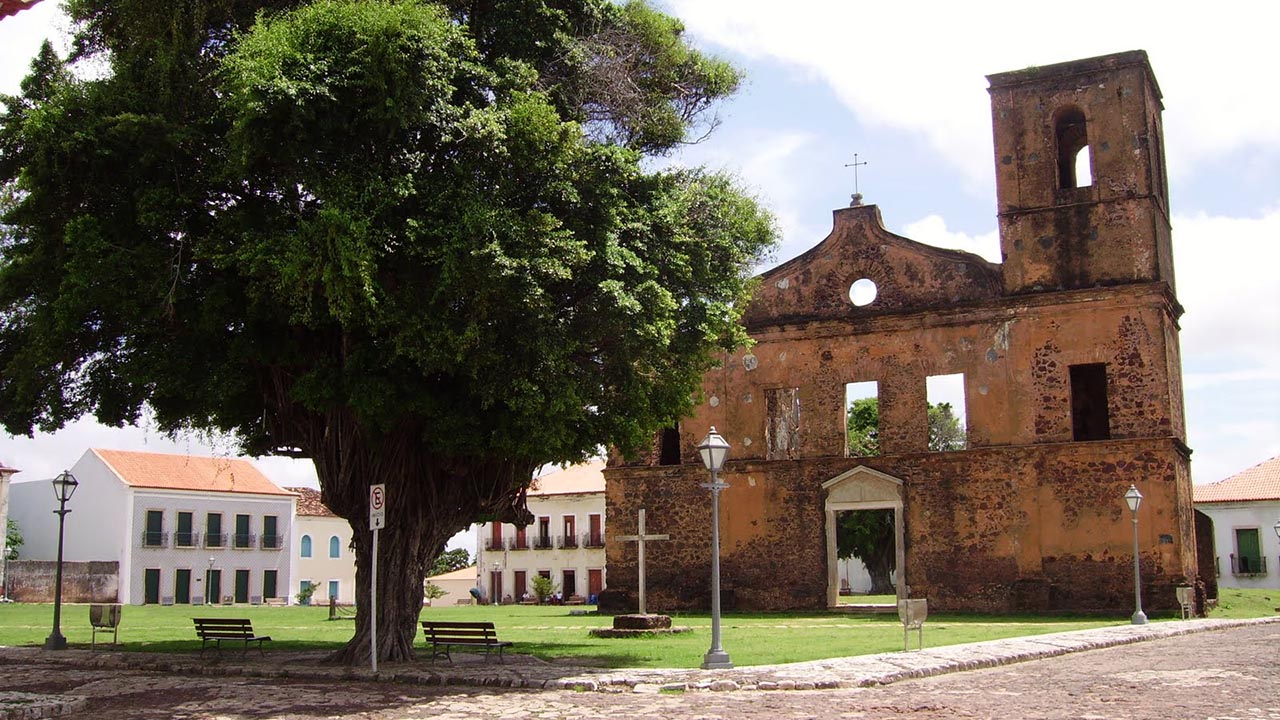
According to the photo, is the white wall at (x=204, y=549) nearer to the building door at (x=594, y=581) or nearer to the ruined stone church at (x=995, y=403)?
the building door at (x=594, y=581)

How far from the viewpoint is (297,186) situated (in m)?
14.0

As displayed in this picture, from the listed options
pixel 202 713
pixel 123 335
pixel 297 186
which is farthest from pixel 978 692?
pixel 123 335

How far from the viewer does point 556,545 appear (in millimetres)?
52219

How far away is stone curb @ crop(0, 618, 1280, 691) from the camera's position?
1245 centimetres

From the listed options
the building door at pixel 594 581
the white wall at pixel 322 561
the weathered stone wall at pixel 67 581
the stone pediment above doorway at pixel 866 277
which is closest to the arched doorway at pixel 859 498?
the stone pediment above doorway at pixel 866 277

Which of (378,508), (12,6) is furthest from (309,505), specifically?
(12,6)

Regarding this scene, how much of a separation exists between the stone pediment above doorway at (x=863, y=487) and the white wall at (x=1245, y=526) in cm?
2431

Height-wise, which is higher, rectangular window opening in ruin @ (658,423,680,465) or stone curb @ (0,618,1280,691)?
rectangular window opening in ruin @ (658,423,680,465)

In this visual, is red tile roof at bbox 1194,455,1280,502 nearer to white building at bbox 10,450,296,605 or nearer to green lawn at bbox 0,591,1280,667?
green lawn at bbox 0,591,1280,667

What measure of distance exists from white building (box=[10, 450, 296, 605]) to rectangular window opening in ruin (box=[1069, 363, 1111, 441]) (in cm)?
3133

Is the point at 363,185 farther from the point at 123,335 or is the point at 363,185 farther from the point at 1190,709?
the point at 1190,709

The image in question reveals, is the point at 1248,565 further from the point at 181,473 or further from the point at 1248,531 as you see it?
the point at 181,473

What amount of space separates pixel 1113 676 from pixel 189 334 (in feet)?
36.2

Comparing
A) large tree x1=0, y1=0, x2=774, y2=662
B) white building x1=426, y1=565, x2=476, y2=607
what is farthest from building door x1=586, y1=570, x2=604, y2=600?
large tree x1=0, y1=0, x2=774, y2=662
